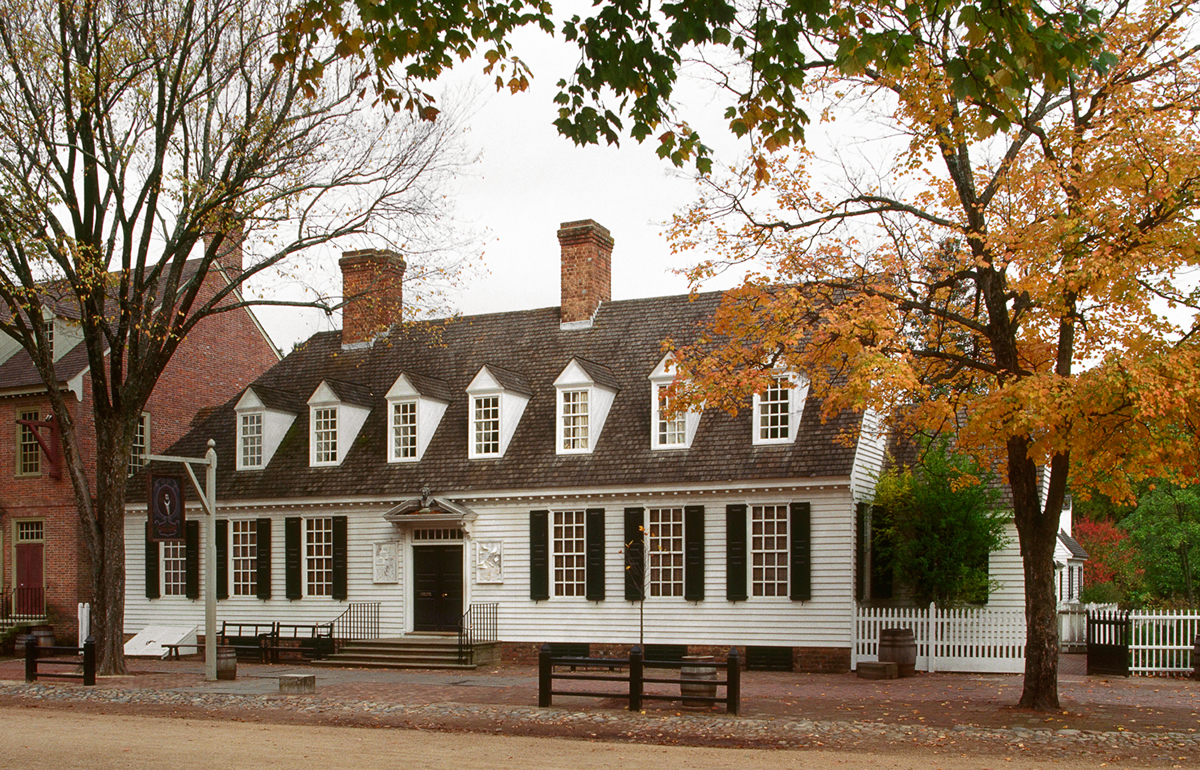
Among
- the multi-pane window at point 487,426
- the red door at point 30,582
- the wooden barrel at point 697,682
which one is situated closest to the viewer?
the wooden barrel at point 697,682

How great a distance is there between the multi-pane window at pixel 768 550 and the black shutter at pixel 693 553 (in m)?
0.98

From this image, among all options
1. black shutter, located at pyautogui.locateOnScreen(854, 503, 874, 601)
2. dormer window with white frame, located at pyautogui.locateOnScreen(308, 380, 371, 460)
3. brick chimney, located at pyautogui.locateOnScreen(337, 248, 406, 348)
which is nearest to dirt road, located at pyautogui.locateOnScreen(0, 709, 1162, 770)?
black shutter, located at pyautogui.locateOnScreen(854, 503, 874, 601)

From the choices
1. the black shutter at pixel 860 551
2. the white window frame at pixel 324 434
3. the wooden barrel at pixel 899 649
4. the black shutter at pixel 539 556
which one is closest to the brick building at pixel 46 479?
the white window frame at pixel 324 434

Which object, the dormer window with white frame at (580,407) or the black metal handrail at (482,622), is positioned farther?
the dormer window with white frame at (580,407)

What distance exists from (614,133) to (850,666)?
13.7m

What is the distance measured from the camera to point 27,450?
27828 millimetres

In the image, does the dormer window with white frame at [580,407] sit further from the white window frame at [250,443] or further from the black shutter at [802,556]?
the white window frame at [250,443]

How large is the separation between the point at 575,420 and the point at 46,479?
524 inches

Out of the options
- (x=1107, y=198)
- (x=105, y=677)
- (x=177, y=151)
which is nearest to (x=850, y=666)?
(x=1107, y=198)

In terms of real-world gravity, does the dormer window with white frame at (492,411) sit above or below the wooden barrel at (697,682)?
above

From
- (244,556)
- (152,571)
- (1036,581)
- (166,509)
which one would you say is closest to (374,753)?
(1036,581)

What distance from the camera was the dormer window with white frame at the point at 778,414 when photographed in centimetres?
2181

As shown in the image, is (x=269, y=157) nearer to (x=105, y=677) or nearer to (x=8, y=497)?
(x=105, y=677)

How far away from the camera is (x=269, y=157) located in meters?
20.1
